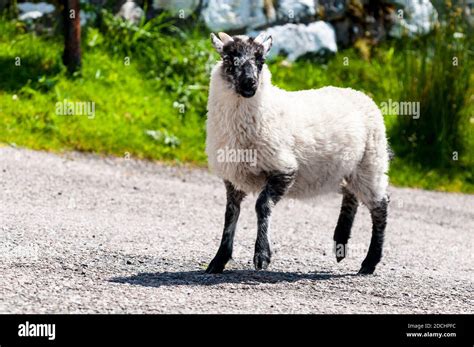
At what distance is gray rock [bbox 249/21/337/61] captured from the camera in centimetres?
1886

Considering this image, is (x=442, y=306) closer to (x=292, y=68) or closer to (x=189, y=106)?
(x=189, y=106)

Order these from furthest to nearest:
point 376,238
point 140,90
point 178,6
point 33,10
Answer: point 178,6, point 33,10, point 140,90, point 376,238

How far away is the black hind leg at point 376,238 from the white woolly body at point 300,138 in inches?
4.1

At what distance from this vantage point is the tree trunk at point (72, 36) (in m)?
15.9

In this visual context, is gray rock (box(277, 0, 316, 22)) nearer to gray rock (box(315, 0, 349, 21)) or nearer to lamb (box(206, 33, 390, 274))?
gray rock (box(315, 0, 349, 21))

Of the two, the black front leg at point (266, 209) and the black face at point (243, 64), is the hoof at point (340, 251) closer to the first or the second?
the black front leg at point (266, 209)

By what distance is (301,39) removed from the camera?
1900cm

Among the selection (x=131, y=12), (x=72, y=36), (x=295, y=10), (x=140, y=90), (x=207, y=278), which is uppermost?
(x=295, y=10)

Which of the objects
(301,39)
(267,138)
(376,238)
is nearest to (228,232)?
(267,138)

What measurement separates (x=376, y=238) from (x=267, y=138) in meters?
1.84

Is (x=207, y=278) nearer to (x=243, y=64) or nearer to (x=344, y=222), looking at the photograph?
(x=243, y=64)

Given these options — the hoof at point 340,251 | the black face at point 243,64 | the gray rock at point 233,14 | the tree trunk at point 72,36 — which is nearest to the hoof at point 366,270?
the hoof at point 340,251

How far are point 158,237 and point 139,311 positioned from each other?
12.0 ft

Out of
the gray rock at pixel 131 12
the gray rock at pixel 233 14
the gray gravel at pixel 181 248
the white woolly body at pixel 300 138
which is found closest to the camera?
the gray gravel at pixel 181 248
